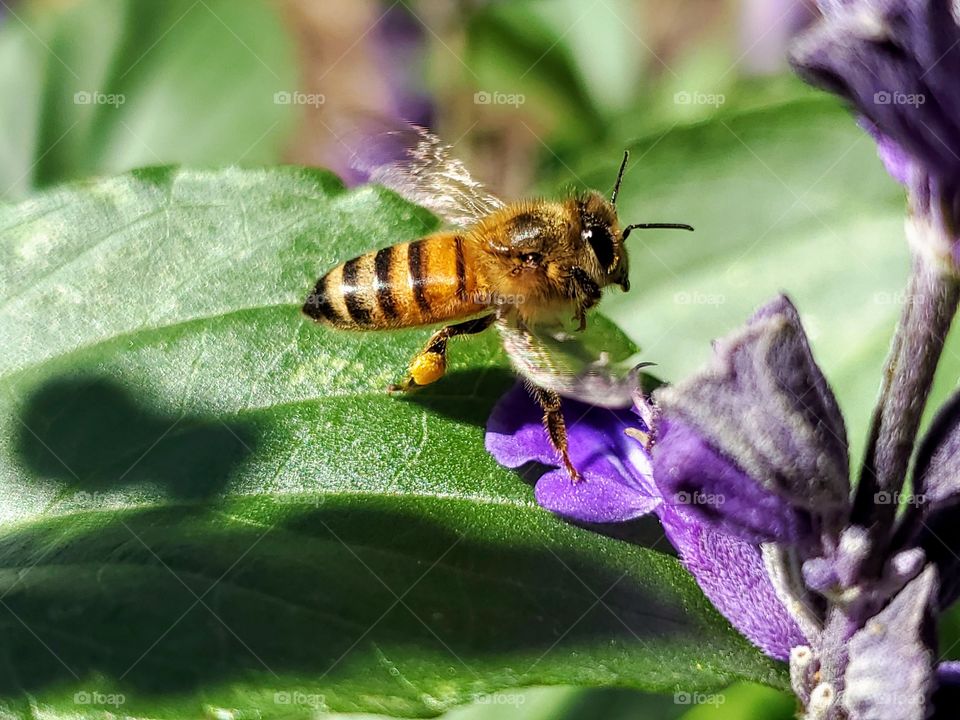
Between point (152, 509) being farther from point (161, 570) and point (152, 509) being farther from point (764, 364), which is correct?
point (764, 364)

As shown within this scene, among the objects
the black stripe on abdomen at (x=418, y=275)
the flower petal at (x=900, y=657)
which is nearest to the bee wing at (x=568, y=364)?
the black stripe on abdomen at (x=418, y=275)

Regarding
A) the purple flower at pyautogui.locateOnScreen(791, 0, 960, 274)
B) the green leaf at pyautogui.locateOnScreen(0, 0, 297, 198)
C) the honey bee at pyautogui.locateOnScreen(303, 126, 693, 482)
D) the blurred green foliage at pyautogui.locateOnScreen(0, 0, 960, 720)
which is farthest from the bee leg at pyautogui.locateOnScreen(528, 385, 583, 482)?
the green leaf at pyautogui.locateOnScreen(0, 0, 297, 198)

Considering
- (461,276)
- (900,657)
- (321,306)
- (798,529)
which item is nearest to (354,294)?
(321,306)

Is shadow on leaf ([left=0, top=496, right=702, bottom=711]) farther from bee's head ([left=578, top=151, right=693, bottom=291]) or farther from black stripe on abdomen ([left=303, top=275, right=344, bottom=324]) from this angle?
bee's head ([left=578, top=151, right=693, bottom=291])

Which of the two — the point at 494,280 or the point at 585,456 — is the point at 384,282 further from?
the point at 585,456

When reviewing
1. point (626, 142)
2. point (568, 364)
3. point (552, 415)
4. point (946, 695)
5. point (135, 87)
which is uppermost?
point (135, 87)
